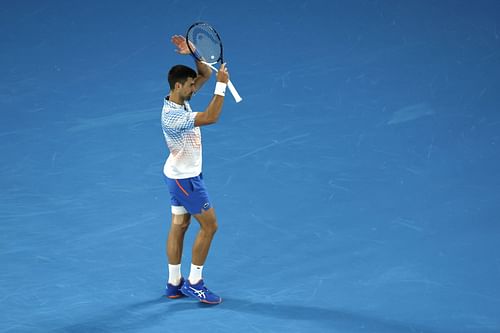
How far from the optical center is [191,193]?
792cm

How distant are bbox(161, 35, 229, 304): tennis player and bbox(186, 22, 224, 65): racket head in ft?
0.31

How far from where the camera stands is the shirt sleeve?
303 inches

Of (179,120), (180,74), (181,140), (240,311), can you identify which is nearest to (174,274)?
(240,311)

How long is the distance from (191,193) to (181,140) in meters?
0.45

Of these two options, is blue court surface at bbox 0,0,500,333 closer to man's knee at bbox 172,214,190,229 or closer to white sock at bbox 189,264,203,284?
white sock at bbox 189,264,203,284

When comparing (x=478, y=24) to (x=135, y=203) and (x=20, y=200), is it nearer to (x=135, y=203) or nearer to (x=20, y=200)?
(x=135, y=203)

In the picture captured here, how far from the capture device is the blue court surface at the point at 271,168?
800cm

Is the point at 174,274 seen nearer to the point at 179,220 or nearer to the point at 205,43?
the point at 179,220

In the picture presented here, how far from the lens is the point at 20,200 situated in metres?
9.88

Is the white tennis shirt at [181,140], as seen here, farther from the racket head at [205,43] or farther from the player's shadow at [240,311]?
the player's shadow at [240,311]

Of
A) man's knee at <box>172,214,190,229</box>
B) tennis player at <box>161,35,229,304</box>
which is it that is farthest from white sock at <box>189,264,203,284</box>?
man's knee at <box>172,214,190,229</box>

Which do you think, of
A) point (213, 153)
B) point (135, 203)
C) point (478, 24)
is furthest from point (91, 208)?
point (478, 24)

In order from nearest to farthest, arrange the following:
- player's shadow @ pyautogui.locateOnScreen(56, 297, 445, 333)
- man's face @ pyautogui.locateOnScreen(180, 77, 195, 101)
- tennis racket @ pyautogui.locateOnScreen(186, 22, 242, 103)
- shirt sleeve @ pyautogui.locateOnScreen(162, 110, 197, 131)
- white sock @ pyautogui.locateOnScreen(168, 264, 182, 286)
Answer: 1. player's shadow @ pyautogui.locateOnScreen(56, 297, 445, 333)
2. shirt sleeve @ pyautogui.locateOnScreen(162, 110, 197, 131)
3. man's face @ pyautogui.locateOnScreen(180, 77, 195, 101)
4. tennis racket @ pyautogui.locateOnScreen(186, 22, 242, 103)
5. white sock @ pyautogui.locateOnScreen(168, 264, 182, 286)

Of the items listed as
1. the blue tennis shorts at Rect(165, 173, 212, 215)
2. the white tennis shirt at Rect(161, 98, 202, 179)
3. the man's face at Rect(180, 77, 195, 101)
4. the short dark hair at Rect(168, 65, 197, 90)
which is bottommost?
the blue tennis shorts at Rect(165, 173, 212, 215)
